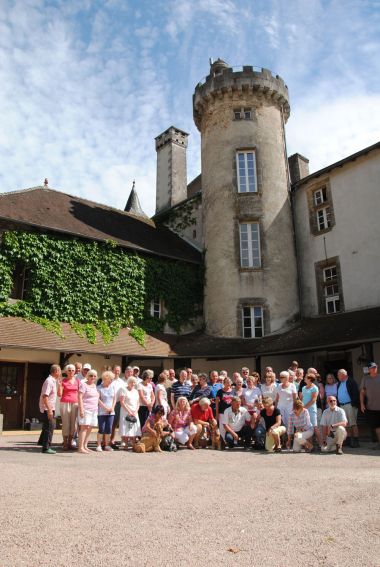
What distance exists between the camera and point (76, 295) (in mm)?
17469

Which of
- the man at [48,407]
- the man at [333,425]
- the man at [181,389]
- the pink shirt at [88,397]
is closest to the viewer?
the man at [48,407]

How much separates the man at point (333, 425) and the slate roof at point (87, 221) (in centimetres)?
1192

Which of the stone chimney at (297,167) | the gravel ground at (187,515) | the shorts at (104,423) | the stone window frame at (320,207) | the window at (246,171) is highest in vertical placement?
the stone chimney at (297,167)

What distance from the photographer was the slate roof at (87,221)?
57.9 ft

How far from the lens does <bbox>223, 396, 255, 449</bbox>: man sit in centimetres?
996

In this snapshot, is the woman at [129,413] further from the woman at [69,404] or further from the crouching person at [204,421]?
the crouching person at [204,421]

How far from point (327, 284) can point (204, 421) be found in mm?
11385

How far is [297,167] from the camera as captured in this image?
24234 millimetres

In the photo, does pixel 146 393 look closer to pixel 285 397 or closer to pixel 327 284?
pixel 285 397

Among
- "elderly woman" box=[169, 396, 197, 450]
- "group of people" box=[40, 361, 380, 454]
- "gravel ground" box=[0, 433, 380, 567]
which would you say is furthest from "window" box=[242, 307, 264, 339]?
"gravel ground" box=[0, 433, 380, 567]

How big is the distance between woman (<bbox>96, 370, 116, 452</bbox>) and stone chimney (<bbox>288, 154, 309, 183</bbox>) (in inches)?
698

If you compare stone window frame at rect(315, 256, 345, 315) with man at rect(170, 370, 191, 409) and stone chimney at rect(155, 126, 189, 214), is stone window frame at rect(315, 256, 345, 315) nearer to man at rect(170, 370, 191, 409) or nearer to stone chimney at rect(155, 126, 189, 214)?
man at rect(170, 370, 191, 409)

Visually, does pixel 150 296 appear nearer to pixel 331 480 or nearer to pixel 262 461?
pixel 262 461

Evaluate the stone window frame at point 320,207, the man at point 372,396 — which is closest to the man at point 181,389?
the man at point 372,396
